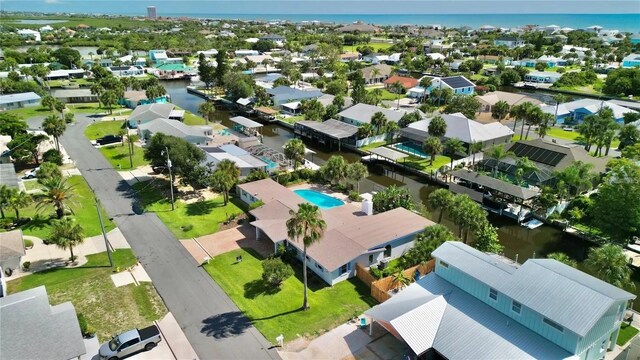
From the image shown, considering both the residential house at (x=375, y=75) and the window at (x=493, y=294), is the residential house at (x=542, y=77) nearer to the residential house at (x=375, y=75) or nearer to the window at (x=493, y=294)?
the residential house at (x=375, y=75)

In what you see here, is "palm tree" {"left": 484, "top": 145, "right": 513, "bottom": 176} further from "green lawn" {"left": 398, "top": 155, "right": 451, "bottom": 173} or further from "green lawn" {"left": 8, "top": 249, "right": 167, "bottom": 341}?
"green lawn" {"left": 8, "top": 249, "right": 167, "bottom": 341}

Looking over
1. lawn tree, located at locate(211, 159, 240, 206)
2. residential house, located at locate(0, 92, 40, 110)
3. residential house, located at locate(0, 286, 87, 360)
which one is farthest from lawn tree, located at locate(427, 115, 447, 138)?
residential house, located at locate(0, 92, 40, 110)

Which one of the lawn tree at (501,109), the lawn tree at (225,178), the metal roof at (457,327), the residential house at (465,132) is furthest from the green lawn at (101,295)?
the lawn tree at (501,109)

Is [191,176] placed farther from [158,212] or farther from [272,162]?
[272,162]

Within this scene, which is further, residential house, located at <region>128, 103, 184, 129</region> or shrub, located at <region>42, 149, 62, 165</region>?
residential house, located at <region>128, 103, 184, 129</region>

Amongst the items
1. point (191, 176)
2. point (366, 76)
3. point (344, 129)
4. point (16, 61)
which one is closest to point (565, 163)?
point (344, 129)

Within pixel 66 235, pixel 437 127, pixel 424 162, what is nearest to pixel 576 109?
pixel 437 127
